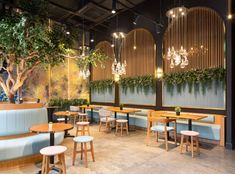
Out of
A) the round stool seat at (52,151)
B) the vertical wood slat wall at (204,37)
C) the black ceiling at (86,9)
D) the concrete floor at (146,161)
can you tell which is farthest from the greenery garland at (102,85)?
the round stool seat at (52,151)

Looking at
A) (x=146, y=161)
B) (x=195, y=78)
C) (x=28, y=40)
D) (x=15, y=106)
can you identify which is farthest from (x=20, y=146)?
(x=195, y=78)

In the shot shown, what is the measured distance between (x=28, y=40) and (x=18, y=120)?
1757mm

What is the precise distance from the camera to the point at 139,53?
7418mm

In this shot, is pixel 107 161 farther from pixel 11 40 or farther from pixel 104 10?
pixel 104 10

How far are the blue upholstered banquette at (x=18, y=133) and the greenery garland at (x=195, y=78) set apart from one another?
401 cm

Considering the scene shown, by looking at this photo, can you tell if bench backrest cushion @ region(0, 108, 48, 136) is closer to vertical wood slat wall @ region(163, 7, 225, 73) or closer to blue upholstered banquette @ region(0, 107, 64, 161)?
blue upholstered banquette @ region(0, 107, 64, 161)

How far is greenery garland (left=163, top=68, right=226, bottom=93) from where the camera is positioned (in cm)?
502

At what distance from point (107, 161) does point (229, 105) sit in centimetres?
344

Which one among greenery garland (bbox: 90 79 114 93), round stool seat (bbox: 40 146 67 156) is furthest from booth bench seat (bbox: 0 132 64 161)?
greenery garland (bbox: 90 79 114 93)

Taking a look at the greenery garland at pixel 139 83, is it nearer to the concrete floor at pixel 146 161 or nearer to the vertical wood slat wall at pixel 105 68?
the vertical wood slat wall at pixel 105 68

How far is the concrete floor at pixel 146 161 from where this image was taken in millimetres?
3240

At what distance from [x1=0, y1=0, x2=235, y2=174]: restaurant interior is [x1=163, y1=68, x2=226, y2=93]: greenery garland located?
0.03m

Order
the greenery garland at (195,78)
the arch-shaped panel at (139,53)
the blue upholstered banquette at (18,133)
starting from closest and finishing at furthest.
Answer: the blue upholstered banquette at (18,133), the greenery garland at (195,78), the arch-shaped panel at (139,53)

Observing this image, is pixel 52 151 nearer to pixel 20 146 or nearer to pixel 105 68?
pixel 20 146
